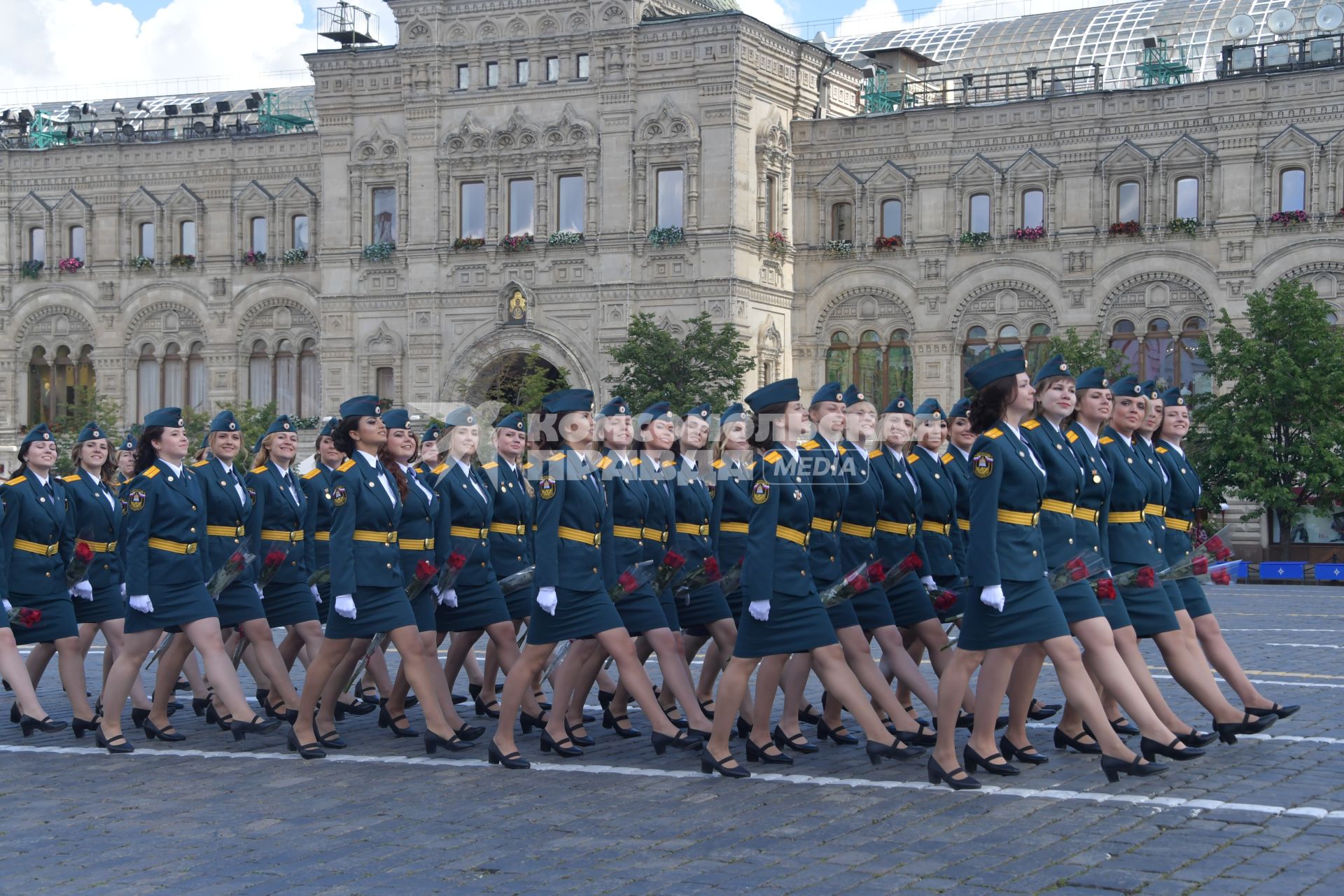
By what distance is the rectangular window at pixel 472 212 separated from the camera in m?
41.0

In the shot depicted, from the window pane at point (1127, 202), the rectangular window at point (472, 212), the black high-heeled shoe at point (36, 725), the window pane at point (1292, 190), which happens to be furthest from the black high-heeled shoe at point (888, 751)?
the rectangular window at point (472, 212)

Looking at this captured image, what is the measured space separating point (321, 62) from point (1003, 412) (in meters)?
35.4

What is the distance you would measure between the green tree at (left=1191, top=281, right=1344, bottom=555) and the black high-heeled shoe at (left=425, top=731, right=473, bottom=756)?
24.4m

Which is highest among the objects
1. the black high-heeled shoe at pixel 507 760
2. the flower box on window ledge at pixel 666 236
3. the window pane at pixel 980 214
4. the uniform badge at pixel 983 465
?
the window pane at pixel 980 214

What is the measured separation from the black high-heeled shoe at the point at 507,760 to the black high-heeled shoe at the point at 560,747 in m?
0.35

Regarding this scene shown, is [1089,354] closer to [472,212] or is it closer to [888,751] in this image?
[472,212]

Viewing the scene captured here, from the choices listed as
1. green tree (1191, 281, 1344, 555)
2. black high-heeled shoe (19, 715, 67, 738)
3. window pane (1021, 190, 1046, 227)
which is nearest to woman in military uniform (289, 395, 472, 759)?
black high-heeled shoe (19, 715, 67, 738)

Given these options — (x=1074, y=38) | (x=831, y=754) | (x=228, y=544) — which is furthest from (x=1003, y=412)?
(x=1074, y=38)

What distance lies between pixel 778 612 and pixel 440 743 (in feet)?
6.92

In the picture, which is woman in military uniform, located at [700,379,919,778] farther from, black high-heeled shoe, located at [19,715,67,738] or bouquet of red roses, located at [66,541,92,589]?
bouquet of red roses, located at [66,541,92,589]

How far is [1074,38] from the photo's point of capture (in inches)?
1779

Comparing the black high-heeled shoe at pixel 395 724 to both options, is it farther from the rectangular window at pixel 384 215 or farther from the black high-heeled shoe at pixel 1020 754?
the rectangular window at pixel 384 215

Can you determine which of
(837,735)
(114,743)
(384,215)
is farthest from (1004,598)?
(384,215)

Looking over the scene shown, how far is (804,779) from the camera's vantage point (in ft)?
30.3
